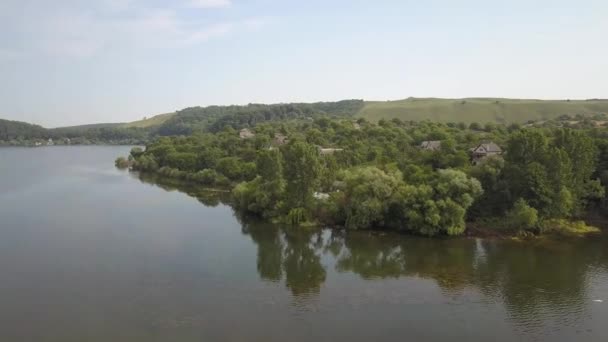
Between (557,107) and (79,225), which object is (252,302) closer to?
(79,225)

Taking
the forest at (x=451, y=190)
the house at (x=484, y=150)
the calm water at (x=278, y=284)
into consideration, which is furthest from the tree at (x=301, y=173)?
the house at (x=484, y=150)

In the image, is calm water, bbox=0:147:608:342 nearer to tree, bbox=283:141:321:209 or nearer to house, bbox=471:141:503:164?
tree, bbox=283:141:321:209

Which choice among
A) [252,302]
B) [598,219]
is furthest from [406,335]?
[598,219]

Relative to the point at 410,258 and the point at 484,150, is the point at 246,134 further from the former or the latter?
the point at 410,258

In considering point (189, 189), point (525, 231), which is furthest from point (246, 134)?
point (525, 231)

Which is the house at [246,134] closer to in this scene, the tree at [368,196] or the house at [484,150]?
the house at [484,150]
